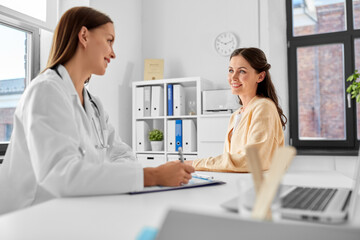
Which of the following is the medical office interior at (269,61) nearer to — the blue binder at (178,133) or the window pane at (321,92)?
the window pane at (321,92)

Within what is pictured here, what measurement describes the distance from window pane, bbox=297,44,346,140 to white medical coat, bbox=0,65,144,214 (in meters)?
2.89

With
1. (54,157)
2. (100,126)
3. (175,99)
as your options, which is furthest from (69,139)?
(175,99)

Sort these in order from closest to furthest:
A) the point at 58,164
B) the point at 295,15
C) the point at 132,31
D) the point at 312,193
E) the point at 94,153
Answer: the point at 312,193, the point at 58,164, the point at 94,153, the point at 295,15, the point at 132,31

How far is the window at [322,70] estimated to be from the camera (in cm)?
345

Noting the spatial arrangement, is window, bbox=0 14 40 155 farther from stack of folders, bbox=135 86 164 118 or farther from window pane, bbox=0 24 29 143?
stack of folders, bbox=135 86 164 118

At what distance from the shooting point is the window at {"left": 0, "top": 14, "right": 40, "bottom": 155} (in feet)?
9.09

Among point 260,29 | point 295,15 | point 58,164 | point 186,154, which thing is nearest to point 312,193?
point 58,164

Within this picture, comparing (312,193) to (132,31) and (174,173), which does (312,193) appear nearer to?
(174,173)

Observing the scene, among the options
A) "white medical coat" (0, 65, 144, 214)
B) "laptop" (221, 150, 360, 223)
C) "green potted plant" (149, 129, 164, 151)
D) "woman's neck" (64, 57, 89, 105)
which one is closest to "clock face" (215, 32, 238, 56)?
"green potted plant" (149, 129, 164, 151)

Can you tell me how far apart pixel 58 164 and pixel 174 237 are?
0.63 metres

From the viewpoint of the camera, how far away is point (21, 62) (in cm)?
297

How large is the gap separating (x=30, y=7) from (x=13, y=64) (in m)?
0.54

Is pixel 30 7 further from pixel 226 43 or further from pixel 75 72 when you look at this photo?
pixel 75 72

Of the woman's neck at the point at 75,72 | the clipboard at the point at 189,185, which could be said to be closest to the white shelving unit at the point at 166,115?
the woman's neck at the point at 75,72
